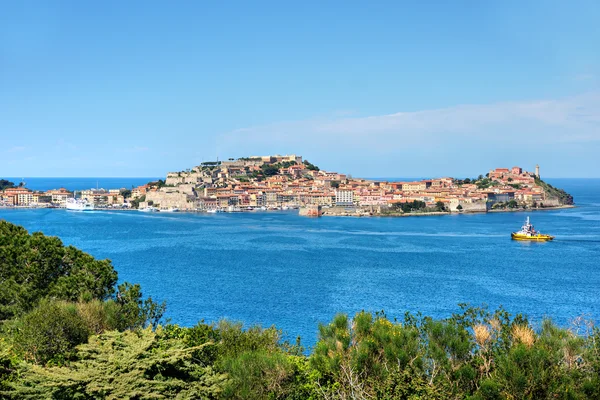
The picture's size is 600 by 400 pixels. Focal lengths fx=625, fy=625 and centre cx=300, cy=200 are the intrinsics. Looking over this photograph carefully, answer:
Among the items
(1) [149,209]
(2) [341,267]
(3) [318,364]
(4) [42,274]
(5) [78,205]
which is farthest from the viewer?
(5) [78,205]

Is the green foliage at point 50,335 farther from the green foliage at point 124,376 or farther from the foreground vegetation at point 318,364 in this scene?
the green foliage at point 124,376

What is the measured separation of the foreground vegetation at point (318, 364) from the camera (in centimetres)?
470

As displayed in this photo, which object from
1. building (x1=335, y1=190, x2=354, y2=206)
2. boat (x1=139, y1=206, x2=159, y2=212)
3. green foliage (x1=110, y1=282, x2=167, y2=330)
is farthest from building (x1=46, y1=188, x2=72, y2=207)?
green foliage (x1=110, y1=282, x2=167, y2=330)

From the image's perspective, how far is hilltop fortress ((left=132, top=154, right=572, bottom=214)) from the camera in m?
50.8

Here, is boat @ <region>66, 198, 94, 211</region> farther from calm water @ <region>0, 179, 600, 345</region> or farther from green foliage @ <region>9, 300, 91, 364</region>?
green foliage @ <region>9, 300, 91, 364</region>

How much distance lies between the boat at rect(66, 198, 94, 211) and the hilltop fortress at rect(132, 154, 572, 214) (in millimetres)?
4136

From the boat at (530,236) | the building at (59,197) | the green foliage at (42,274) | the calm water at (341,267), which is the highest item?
the building at (59,197)

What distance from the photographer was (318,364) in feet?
18.0

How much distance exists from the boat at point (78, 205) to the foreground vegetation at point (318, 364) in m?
49.3

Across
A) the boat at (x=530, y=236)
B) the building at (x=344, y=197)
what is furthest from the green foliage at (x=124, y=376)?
the building at (x=344, y=197)

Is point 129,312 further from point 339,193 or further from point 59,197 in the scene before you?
point 59,197

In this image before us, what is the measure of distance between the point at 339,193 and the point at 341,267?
3342 cm

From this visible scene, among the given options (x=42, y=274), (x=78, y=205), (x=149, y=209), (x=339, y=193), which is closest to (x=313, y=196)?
(x=339, y=193)

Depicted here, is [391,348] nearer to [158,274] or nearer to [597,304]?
[597,304]
